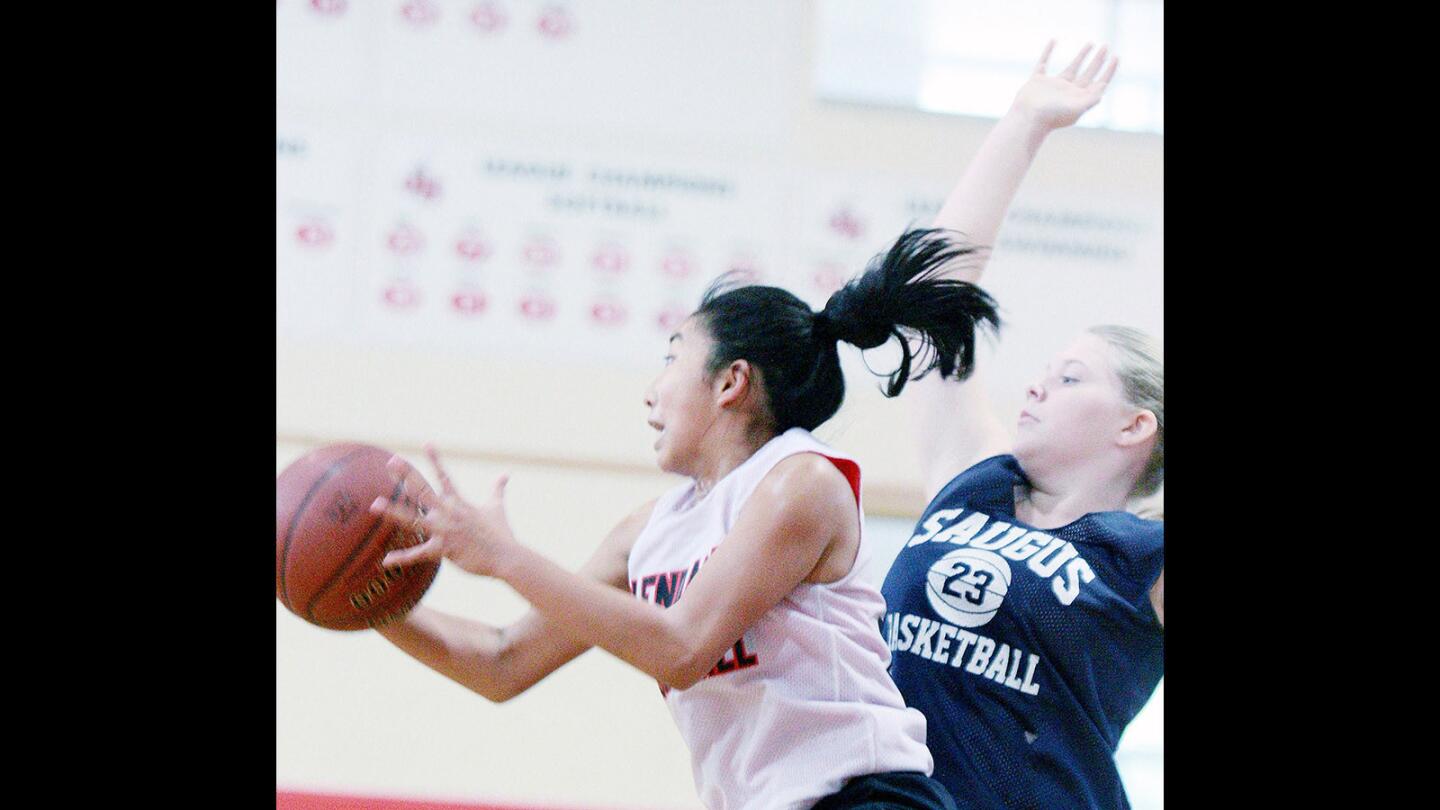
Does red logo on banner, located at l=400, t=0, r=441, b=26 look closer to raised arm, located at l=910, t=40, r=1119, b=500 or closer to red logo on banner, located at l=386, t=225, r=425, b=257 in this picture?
red logo on banner, located at l=386, t=225, r=425, b=257

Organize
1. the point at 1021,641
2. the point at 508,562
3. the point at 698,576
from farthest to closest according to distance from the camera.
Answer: the point at 1021,641 < the point at 698,576 < the point at 508,562

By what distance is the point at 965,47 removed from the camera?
6.28 feet

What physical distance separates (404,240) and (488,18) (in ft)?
0.97

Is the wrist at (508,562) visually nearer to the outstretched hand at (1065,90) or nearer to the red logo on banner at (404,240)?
the red logo on banner at (404,240)

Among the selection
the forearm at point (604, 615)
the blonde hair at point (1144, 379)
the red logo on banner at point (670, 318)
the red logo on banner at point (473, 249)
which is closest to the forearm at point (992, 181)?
the blonde hair at point (1144, 379)

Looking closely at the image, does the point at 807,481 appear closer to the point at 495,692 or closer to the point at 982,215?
the point at 495,692

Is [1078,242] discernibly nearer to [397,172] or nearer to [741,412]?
[741,412]

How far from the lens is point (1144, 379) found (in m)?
1.81

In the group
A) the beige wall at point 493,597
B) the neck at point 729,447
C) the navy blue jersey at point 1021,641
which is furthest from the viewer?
the beige wall at point 493,597

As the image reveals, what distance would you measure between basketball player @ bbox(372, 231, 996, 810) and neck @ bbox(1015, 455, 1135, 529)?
0.23m

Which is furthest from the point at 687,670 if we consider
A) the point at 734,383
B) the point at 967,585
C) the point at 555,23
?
the point at 555,23

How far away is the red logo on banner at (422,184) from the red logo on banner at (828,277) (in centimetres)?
47

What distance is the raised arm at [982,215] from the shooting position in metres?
1.78

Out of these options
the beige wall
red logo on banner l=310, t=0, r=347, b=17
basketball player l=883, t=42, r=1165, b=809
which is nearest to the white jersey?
basketball player l=883, t=42, r=1165, b=809
